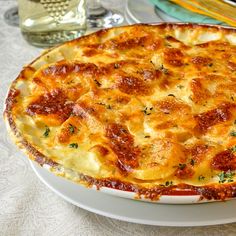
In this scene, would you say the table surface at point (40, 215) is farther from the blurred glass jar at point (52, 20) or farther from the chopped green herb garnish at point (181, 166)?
the blurred glass jar at point (52, 20)

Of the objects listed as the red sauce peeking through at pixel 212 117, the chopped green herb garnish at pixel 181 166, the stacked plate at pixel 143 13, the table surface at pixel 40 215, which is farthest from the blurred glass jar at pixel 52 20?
the chopped green herb garnish at pixel 181 166

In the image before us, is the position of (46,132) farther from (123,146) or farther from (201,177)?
(201,177)

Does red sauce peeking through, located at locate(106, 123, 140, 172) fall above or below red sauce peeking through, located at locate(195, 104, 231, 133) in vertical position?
below

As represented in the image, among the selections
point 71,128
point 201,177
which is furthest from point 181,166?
point 71,128

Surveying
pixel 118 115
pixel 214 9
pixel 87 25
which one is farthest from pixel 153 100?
Answer: pixel 87 25

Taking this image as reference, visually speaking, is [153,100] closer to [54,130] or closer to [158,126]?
[158,126]

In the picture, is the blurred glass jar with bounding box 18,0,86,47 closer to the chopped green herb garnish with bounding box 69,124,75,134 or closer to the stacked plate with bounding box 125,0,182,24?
the stacked plate with bounding box 125,0,182,24

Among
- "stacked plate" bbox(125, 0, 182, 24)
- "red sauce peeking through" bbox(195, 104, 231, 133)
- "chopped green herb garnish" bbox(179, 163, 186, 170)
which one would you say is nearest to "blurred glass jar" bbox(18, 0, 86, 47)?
"stacked plate" bbox(125, 0, 182, 24)
